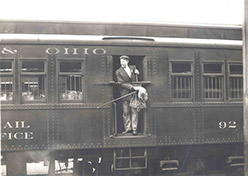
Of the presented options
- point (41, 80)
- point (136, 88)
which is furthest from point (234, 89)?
point (41, 80)

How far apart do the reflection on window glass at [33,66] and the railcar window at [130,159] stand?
91.3 inches

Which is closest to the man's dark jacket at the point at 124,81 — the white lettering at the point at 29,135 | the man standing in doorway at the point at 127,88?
the man standing in doorway at the point at 127,88

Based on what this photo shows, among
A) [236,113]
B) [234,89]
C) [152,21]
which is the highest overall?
[152,21]

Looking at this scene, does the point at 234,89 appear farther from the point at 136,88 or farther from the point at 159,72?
the point at 136,88

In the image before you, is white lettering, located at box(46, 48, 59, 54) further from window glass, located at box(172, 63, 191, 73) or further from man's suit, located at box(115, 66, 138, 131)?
window glass, located at box(172, 63, 191, 73)

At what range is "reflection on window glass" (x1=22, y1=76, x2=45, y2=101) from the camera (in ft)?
23.7

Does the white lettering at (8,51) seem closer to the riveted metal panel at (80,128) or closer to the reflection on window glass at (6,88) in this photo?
the reflection on window glass at (6,88)

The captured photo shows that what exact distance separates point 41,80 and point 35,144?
127cm

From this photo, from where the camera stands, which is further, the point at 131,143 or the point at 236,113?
the point at 236,113

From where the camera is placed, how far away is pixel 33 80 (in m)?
7.25

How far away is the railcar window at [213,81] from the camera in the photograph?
26.6ft

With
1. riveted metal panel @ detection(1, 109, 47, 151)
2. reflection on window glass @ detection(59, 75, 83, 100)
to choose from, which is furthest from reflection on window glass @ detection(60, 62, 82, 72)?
riveted metal panel @ detection(1, 109, 47, 151)

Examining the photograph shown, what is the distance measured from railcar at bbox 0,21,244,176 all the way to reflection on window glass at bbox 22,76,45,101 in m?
0.02

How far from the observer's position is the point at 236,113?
27.2 ft
